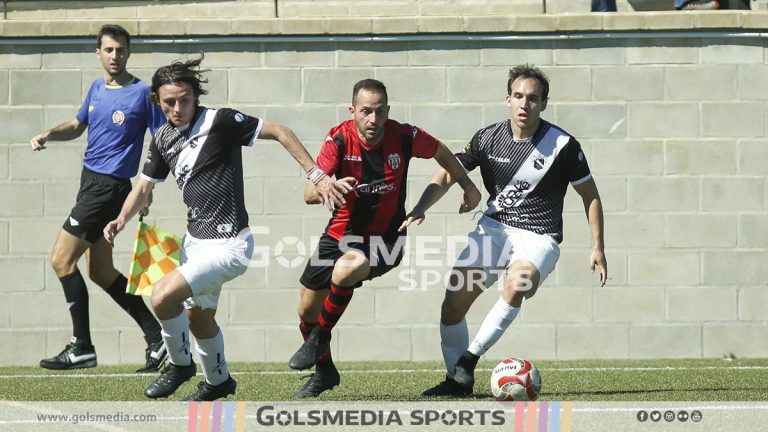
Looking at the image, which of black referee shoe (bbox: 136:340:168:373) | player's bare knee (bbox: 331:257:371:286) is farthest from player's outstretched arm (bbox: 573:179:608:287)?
black referee shoe (bbox: 136:340:168:373)

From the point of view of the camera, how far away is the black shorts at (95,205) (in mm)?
7871

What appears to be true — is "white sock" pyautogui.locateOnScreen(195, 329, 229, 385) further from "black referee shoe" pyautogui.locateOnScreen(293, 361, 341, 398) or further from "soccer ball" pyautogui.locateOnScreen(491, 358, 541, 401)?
"soccer ball" pyautogui.locateOnScreen(491, 358, 541, 401)

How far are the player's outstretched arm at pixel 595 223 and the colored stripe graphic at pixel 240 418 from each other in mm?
2231

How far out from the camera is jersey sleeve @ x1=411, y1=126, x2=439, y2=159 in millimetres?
6656

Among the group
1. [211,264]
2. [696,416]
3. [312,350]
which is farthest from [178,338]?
[696,416]

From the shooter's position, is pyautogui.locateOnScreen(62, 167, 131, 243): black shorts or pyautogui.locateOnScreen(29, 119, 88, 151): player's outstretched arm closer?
pyautogui.locateOnScreen(62, 167, 131, 243): black shorts

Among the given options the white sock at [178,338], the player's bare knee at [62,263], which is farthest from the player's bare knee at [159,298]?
the player's bare knee at [62,263]

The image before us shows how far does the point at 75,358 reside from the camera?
7.99 meters

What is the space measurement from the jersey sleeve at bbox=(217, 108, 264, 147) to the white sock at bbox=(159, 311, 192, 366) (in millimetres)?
969

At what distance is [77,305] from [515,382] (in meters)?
3.47

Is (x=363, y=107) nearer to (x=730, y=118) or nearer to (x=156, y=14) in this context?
(x=730, y=118)

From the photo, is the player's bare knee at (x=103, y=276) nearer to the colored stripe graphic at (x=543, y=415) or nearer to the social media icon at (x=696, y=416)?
the colored stripe graphic at (x=543, y=415)

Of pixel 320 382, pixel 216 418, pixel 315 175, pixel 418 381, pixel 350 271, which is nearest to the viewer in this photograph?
pixel 216 418

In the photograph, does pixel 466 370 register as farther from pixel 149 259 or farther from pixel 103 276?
pixel 103 276
